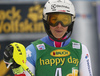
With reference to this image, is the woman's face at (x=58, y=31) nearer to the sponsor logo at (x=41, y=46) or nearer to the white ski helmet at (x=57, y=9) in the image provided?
the white ski helmet at (x=57, y=9)

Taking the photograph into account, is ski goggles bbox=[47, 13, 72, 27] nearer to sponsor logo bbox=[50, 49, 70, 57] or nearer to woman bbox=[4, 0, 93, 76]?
woman bbox=[4, 0, 93, 76]

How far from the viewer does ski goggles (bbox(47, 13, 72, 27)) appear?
3.59m

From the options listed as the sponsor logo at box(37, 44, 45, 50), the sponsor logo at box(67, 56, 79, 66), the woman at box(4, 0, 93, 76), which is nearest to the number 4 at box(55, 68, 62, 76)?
the woman at box(4, 0, 93, 76)

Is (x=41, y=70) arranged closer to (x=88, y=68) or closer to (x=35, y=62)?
(x=35, y=62)

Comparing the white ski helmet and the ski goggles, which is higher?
the white ski helmet

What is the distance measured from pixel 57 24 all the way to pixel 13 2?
14.8ft

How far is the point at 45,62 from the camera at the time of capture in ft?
11.9

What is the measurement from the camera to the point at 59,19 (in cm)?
360

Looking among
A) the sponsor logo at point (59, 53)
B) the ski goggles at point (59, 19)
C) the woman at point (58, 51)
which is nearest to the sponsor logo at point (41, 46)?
the woman at point (58, 51)

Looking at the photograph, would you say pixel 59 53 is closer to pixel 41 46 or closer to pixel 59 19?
pixel 41 46

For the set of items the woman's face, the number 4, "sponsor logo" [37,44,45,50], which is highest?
the woman's face

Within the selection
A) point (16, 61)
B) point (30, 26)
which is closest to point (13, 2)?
point (30, 26)

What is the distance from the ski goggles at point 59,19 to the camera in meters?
3.59

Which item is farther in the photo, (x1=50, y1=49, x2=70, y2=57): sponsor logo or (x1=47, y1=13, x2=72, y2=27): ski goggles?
(x1=50, y1=49, x2=70, y2=57): sponsor logo
